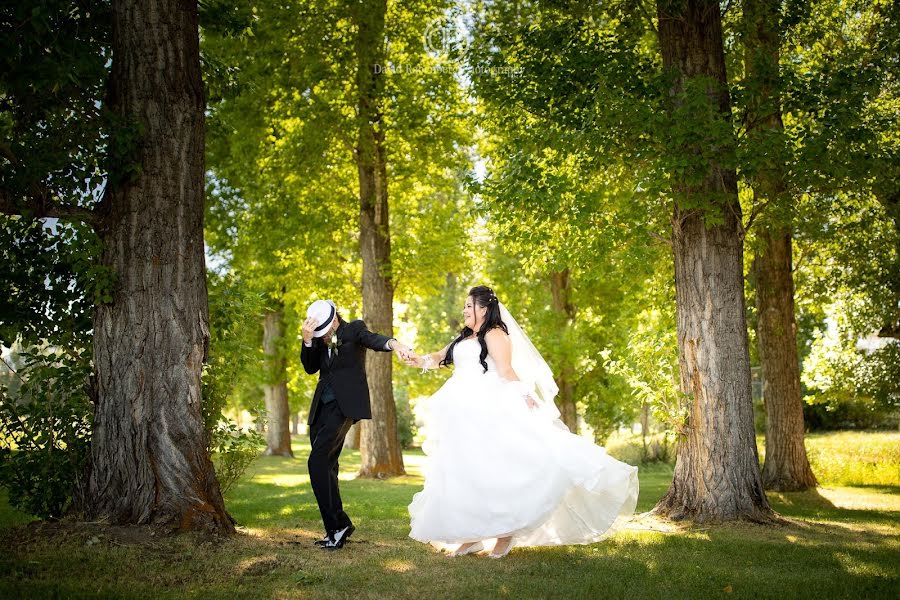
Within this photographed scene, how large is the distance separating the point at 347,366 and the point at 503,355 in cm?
165

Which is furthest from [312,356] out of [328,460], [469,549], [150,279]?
[469,549]

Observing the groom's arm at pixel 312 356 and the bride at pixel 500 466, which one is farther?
the groom's arm at pixel 312 356

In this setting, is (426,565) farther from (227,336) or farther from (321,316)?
(227,336)

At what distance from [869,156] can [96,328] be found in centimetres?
1000

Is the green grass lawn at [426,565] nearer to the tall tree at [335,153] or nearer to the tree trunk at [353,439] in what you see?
the tall tree at [335,153]

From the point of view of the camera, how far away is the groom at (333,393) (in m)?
7.89

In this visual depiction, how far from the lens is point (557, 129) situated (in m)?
11.7

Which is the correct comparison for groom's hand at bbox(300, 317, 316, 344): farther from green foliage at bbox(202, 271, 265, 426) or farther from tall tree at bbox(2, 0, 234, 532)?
green foliage at bbox(202, 271, 265, 426)

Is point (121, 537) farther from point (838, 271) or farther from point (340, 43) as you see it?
point (838, 271)

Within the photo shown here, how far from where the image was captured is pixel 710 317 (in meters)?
10.5

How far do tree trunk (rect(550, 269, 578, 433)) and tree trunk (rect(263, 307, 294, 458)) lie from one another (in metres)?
9.77

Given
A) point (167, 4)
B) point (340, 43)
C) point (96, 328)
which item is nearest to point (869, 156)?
point (167, 4)

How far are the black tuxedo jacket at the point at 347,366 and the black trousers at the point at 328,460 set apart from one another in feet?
0.34

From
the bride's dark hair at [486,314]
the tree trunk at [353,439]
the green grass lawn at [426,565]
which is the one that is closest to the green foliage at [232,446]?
the green grass lawn at [426,565]
